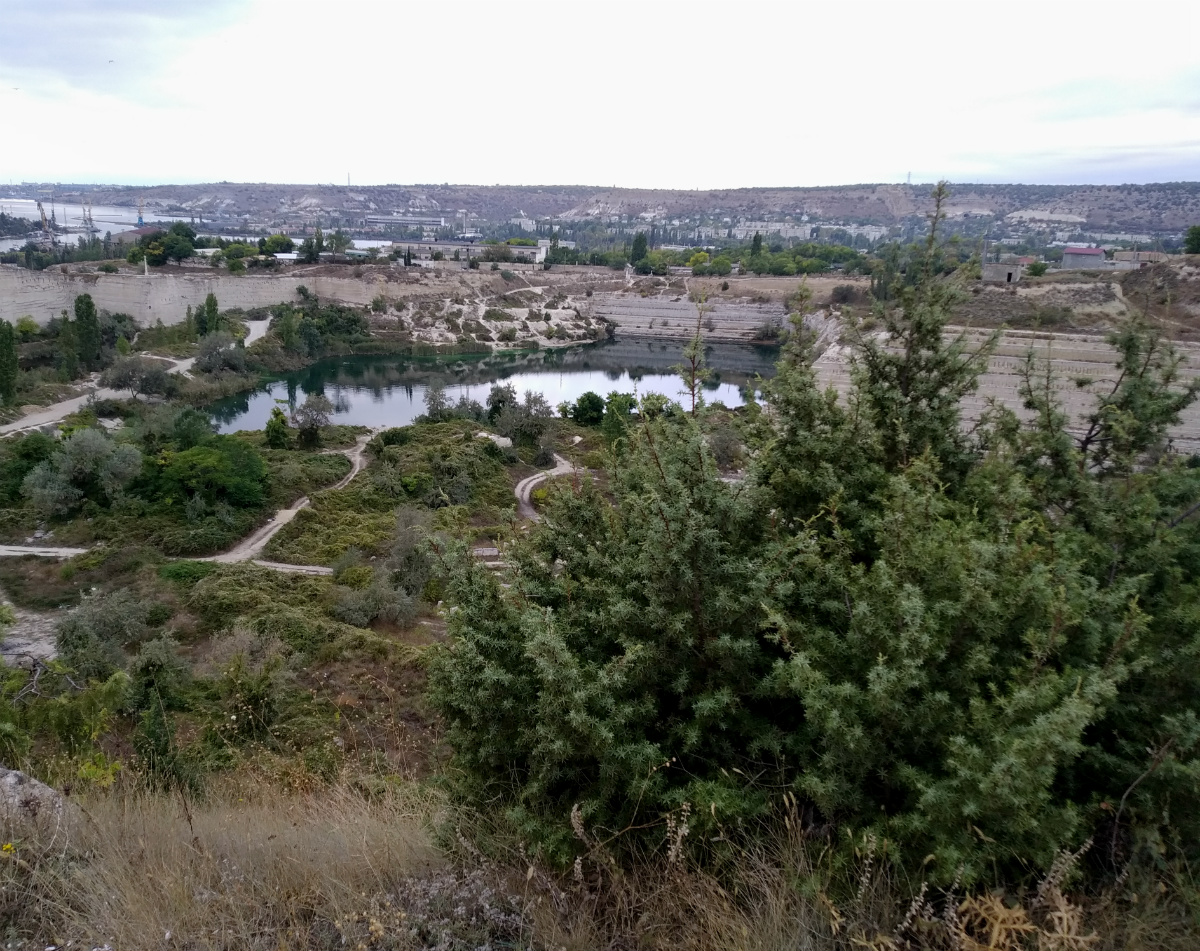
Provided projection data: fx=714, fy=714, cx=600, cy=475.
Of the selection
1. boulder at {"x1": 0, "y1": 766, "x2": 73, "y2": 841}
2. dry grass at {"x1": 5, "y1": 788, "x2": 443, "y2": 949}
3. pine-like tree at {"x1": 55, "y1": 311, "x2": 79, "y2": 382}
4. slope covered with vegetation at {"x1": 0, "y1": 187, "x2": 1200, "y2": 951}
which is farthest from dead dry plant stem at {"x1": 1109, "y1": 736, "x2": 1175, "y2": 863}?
pine-like tree at {"x1": 55, "y1": 311, "x2": 79, "y2": 382}

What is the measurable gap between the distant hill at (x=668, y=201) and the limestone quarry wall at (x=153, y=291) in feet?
293

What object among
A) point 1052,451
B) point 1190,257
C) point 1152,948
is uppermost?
point 1190,257

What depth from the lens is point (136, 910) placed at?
6.61ft

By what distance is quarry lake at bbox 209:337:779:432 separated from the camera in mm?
27453

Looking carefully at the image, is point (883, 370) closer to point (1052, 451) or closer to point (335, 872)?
point (1052, 451)

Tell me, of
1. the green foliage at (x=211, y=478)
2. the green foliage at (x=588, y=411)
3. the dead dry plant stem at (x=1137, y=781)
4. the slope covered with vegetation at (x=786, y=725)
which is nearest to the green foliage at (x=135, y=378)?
the green foliage at (x=211, y=478)

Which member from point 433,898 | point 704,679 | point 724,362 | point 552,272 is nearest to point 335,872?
point 433,898

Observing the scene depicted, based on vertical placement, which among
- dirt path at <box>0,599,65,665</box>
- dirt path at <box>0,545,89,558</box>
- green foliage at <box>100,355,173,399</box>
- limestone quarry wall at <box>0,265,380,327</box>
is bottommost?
dirt path at <box>0,599,65,665</box>

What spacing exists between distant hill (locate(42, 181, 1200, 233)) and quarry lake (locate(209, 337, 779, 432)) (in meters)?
78.6

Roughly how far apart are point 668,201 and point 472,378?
118978 mm

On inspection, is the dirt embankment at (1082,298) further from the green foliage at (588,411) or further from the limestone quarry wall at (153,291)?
the limestone quarry wall at (153,291)

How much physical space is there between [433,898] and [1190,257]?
34.7 meters

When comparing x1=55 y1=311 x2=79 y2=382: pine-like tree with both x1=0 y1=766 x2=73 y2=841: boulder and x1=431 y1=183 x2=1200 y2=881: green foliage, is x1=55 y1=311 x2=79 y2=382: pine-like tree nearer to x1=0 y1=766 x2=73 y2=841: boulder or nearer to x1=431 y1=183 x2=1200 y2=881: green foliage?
x1=0 y1=766 x2=73 y2=841: boulder

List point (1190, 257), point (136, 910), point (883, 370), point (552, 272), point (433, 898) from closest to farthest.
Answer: point (136, 910)
point (433, 898)
point (883, 370)
point (1190, 257)
point (552, 272)
